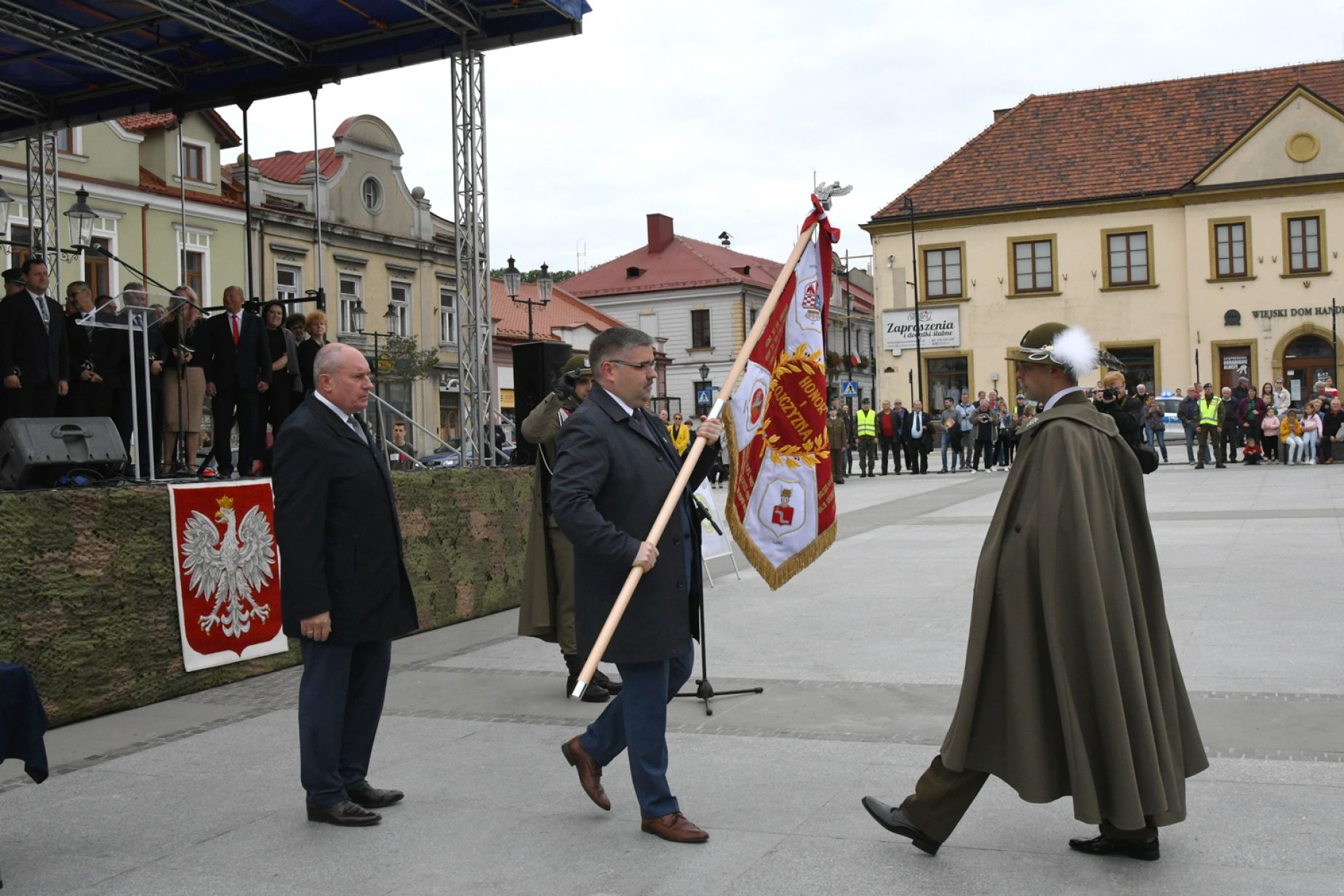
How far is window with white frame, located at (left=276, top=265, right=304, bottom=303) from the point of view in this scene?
35.7 metres

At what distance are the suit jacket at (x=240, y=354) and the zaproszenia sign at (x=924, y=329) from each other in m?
35.6

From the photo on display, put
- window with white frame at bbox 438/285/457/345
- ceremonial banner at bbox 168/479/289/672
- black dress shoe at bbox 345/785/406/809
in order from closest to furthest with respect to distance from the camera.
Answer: black dress shoe at bbox 345/785/406/809, ceremonial banner at bbox 168/479/289/672, window with white frame at bbox 438/285/457/345

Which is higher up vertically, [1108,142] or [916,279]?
[1108,142]

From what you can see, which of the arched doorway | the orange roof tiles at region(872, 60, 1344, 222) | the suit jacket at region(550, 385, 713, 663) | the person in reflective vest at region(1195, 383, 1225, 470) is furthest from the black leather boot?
the orange roof tiles at region(872, 60, 1344, 222)

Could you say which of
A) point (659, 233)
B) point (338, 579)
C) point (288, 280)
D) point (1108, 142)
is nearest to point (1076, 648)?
point (338, 579)

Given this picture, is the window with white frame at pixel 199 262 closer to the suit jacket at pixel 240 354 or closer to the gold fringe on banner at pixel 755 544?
the suit jacket at pixel 240 354

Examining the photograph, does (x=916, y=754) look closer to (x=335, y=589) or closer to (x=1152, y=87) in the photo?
(x=335, y=589)

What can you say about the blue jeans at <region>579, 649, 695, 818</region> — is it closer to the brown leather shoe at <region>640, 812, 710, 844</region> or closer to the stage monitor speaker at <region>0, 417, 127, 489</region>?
the brown leather shoe at <region>640, 812, 710, 844</region>

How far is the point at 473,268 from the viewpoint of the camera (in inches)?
477

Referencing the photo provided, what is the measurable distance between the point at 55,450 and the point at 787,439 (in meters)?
5.06

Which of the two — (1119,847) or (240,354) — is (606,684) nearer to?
(1119,847)

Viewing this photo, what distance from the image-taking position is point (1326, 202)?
4003cm

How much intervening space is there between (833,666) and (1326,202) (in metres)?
38.9

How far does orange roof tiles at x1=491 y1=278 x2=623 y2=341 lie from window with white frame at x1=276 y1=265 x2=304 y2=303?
13.8m
